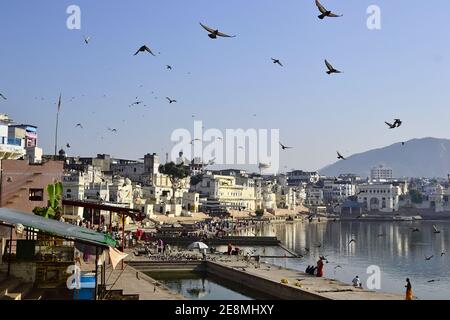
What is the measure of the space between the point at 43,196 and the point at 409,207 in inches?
5630

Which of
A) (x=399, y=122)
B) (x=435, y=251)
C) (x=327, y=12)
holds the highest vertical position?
(x=327, y=12)

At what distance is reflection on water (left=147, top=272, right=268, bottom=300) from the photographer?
84.1ft

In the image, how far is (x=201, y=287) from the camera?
2853 centimetres

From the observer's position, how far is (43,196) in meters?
28.9

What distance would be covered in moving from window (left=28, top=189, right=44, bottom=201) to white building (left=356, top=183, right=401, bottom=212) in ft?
445

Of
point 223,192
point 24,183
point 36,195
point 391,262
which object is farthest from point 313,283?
point 223,192

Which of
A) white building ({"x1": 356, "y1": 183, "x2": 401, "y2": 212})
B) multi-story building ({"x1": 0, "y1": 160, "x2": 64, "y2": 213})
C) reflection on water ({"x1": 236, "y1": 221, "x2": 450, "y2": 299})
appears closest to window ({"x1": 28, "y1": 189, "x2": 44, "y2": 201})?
multi-story building ({"x1": 0, "y1": 160, "x2": 64, "y2": 213})

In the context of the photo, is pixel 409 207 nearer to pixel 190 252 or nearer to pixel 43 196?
pixel 190 252

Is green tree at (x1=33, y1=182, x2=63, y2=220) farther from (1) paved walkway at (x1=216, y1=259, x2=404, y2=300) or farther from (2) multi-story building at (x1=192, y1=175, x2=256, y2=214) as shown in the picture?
(2) multi-story building at (x1=192, y1=175, x2=256, y2=214)

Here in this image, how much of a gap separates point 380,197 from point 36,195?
14081 centimetres

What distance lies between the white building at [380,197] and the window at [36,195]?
13563 cm

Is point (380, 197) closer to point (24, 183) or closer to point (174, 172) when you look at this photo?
point (174, 172)
